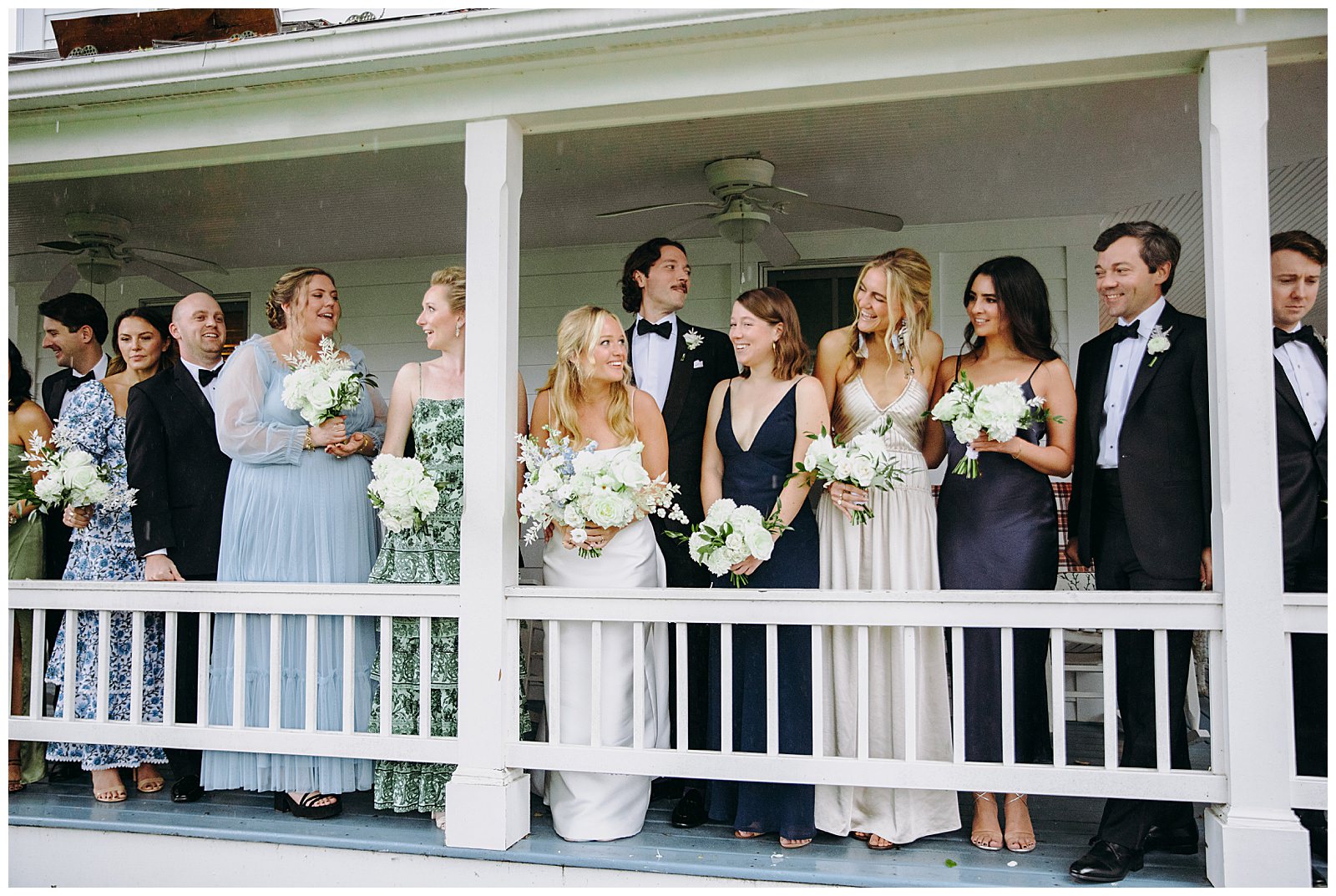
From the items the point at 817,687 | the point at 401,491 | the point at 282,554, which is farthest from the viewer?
the point at 282,554

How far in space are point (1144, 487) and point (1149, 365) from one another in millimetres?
404

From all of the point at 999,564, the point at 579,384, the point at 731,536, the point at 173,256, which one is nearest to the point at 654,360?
the point at 579,384

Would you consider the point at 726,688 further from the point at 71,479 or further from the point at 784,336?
the point at 71,479

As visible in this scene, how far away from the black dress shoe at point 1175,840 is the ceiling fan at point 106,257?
17.9ft

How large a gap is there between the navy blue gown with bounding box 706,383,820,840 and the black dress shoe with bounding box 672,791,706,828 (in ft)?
0.61

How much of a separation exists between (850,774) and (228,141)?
322 centimetres

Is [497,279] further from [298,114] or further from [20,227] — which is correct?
[20,227]

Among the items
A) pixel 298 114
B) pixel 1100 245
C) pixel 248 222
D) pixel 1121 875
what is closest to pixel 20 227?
pixel 248 222

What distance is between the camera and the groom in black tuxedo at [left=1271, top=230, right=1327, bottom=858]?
10.6ft

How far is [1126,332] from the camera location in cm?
337

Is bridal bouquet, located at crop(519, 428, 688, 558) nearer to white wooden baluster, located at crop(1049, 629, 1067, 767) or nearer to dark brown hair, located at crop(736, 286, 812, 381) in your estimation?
dark brown hair, located at crop(736, 286, 812, 381)

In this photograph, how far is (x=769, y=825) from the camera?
346 centimetres

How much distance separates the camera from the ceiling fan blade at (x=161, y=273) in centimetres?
583

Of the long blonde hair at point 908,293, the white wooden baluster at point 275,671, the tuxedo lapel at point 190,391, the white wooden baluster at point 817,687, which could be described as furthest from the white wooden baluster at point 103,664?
Result: the long blonde hair at point 908,293
